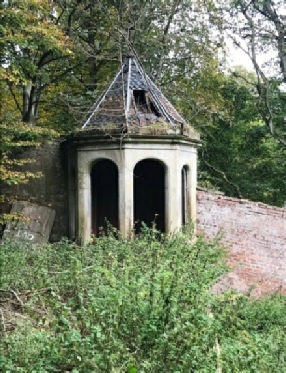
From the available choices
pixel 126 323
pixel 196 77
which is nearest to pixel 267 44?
pixel 196 77

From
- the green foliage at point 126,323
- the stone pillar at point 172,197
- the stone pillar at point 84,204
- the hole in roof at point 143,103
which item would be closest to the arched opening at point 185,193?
the stone pillar at point 172,197

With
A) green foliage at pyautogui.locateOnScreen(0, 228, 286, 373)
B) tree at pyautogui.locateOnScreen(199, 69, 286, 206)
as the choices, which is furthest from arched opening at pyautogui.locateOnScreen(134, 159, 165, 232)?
green foliage at pyautogui.locateOnScreen(0, 228, 286, 373)

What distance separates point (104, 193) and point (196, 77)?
7.06 m

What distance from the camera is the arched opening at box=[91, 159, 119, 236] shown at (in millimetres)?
12398

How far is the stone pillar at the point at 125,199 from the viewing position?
35.0 ft

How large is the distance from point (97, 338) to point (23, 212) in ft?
23.2

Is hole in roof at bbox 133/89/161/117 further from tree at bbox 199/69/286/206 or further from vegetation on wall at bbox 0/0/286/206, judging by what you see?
tree at bbox 199/69/286/206

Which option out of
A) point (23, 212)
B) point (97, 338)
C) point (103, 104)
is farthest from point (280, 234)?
point (97, 338)

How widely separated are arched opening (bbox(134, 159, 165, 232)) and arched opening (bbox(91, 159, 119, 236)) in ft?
1.90

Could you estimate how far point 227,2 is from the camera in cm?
1811

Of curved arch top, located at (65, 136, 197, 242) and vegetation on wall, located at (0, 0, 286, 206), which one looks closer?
curved arch top, located at (65, 136, 197, 242)

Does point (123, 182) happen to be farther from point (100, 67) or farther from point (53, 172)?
point (100, 67)

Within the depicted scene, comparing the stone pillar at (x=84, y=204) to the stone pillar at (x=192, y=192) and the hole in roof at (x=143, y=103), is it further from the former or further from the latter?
the stone pillar at (x=192, y=192)

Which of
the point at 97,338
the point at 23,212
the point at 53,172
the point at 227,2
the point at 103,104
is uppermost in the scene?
the point at 227,2
